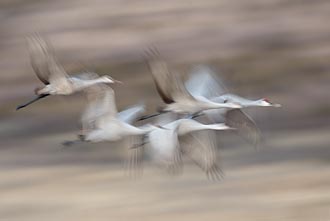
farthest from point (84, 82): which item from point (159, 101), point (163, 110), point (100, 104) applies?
point (159, 101)

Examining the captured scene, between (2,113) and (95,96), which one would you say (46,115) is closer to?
(2,113)

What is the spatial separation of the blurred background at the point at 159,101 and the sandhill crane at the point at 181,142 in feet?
7.49

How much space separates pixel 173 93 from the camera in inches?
242

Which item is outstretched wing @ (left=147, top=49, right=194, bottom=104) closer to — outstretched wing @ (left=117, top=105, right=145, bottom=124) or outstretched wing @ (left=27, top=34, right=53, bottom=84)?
outstretched wing @ (left=27, top=34, right=53, bottom=84)

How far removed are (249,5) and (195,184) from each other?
3.34 metres

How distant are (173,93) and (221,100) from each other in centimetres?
71

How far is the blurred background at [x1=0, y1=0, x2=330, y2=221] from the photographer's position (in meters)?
9.78

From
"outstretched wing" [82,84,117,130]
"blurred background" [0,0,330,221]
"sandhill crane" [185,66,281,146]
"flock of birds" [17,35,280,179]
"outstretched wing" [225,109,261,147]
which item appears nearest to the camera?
"flock of birds" [17,35,280,179]

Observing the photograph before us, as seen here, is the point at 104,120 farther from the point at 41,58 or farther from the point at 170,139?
the point at 41,58

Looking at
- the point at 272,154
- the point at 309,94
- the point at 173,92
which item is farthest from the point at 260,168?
the point at 173,92

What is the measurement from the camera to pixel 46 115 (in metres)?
11.7

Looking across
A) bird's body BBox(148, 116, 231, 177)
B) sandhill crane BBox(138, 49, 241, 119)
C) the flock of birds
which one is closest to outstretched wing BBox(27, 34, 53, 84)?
the flock of birds

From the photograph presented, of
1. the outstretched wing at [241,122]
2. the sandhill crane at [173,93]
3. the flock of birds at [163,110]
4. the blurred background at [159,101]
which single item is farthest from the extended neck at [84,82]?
the blurred background at [159,101]

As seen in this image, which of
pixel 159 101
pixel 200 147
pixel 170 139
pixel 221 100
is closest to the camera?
pixel 170 139
